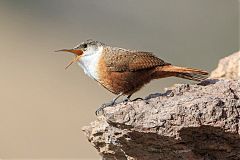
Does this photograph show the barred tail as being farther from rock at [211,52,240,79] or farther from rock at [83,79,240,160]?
rock at [211,52,240,79]

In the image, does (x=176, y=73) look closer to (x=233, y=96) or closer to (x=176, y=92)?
(x=176, y=92)

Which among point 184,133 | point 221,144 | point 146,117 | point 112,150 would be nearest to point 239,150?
point 221,144

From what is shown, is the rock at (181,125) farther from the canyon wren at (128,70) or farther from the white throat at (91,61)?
the white throat at (91,61)

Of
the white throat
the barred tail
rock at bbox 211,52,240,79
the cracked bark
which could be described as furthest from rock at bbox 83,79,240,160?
rock at bbox 211,52,240,79

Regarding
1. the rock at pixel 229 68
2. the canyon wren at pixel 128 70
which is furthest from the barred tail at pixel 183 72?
the rock at pixel 229 68

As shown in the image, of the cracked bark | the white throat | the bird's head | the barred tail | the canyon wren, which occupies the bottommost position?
the cracked bark
